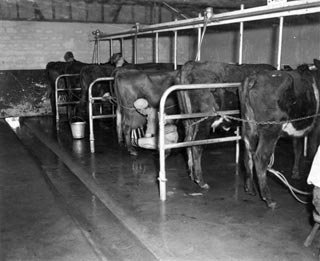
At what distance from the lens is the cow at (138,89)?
6227 millimetres

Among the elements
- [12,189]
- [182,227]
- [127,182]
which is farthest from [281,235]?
[12,189]

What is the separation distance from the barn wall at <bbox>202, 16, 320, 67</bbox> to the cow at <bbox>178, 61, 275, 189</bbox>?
459 cm

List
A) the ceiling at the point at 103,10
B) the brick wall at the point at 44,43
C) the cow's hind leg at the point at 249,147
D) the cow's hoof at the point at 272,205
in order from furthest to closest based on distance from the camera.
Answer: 1. the brick wall at the point at 44,43
2. the ceiling at the point at 103,10
3. the cow's hind leg at the point at 249,147
4. the cow's hoof at the point at 272,205

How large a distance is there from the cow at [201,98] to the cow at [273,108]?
2.06 feet

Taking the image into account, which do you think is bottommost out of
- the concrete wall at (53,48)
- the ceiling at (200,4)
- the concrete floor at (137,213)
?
the concrete floor at (137,213)

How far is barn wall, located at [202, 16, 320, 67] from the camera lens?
887 cm

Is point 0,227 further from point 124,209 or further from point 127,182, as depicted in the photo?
point 127,182

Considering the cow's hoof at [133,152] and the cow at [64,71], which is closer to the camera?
the cow's hoof at [133,152]

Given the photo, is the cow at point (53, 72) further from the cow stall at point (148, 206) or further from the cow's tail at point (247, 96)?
the cow's tail at point (247, 96)

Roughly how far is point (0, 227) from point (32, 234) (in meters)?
0.42

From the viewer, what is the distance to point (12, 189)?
4.99 m

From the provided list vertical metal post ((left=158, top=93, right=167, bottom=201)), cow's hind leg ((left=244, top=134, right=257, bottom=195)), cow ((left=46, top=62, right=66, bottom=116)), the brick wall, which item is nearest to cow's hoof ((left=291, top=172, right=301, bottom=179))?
cow's hind leg ((left=244, top=134, right=257, bottom=195))

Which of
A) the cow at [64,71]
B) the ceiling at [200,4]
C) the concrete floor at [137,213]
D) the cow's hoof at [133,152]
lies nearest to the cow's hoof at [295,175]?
the concrete floor at [137,213]

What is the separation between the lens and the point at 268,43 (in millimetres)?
10219
